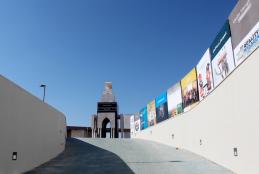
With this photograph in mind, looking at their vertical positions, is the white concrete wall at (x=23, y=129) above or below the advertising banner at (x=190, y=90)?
below

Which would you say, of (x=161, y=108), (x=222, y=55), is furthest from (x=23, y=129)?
(x=161, y=108)

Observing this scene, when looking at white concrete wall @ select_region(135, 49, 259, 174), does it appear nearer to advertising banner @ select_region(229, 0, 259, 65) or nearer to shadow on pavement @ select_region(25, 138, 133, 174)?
advertising banner @ select_region(229, 0, 259, 65)

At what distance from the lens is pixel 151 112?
38.8 metres

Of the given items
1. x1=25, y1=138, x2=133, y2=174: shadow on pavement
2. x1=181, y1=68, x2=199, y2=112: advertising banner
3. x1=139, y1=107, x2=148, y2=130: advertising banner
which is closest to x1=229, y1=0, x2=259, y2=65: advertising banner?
x1=25, y1=138, x2=133, y2=174: shadow on pavement

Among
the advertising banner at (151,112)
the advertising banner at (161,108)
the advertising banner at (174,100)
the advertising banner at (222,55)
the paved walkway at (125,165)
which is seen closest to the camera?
the paved walkway at (125,165)

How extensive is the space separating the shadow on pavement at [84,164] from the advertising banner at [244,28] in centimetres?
764

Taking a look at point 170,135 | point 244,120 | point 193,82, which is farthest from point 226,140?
point 170,135

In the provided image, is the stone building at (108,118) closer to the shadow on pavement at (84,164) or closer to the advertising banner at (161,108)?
the advertising banner at (161,108)

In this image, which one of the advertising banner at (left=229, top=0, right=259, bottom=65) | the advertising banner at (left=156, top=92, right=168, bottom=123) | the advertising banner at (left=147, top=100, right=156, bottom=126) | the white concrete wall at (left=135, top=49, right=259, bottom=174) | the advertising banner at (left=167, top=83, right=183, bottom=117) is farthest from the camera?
the advertising banner at (left=147, top=100, right=156, bottom=126)

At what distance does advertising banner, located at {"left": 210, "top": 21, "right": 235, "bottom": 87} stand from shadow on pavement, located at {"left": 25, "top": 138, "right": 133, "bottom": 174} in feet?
23.3

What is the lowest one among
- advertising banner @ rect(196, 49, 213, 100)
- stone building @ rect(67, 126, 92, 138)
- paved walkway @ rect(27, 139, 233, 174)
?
paved walkway @ rect(27, 139, 233, 174)

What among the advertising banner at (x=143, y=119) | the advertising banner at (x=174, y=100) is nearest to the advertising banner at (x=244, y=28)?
the advertising banner at (x=174, y=100)

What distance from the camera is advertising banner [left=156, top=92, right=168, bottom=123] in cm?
3233

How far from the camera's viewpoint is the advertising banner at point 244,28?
12548 mm
